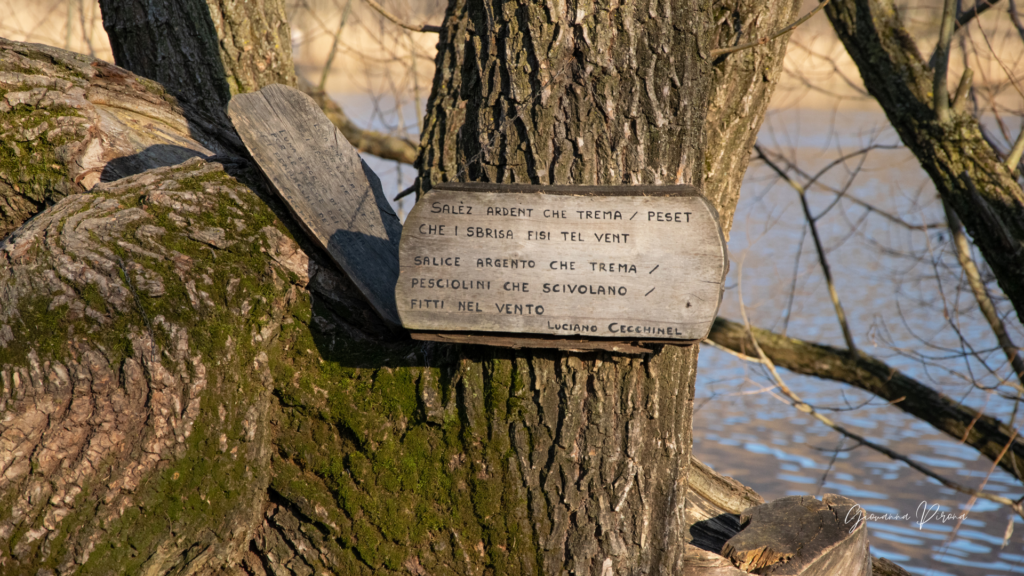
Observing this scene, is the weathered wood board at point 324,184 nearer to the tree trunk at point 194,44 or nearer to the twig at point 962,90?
the tree trunk at point 194,44

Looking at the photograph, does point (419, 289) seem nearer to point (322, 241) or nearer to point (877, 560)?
point (322, 241)

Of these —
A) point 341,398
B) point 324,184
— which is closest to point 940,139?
point 324,184

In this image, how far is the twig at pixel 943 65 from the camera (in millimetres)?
3022

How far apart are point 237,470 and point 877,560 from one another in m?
2.16

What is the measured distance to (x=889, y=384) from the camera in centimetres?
382

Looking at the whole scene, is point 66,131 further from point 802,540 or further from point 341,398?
point 802,540

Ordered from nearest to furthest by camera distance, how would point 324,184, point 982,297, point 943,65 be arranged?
point 324,184 < point 943,65 < point 982,297

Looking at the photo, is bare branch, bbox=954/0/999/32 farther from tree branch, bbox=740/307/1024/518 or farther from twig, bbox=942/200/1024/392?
tree branch, bbox=740/307/1024/518

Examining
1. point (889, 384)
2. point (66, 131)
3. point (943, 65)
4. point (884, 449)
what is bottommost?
point (884, 449)

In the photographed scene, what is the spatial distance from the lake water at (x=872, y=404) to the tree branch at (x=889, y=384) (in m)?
0.12

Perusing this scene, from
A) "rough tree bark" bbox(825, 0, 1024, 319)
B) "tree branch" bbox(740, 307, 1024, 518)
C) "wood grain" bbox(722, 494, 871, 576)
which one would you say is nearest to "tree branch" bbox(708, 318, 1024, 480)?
"tree branch" bbox(740, 307, 1024, 518)

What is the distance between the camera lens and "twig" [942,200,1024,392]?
3.34 metres

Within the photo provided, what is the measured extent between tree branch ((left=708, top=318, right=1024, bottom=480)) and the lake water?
12cm

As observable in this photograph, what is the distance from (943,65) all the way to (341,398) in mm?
2910
